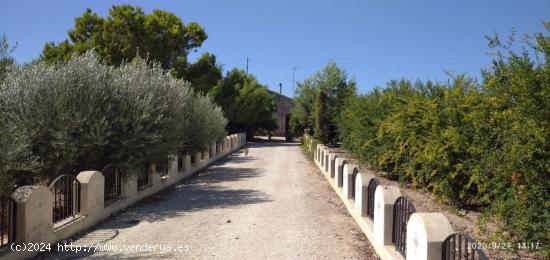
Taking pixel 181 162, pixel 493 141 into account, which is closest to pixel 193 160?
pixel 181 162

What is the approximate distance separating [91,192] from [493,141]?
7035 millimetres

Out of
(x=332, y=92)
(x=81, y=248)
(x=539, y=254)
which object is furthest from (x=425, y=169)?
(x=332, y=92)

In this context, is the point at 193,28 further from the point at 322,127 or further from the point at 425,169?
the point at 425,169

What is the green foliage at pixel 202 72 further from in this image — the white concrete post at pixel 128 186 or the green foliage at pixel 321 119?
the white concrete post at pixel 128 186

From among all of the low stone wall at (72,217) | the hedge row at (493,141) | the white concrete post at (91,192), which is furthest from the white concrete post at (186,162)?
the white concrete post at (91,192)

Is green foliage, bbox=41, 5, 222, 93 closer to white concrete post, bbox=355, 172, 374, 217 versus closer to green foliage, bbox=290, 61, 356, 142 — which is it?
green foliage, bbox=290, 61, 356, 142

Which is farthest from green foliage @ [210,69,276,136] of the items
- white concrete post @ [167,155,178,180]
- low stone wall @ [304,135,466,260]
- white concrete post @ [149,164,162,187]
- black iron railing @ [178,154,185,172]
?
low stone wall @ [304,135,466,260]

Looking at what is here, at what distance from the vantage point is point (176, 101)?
44.8 feet

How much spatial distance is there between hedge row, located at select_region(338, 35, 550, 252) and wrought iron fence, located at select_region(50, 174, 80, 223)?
665cm

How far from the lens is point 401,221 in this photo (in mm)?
6316

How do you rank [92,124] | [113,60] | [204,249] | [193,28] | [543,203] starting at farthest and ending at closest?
[193,28] → [113,60] → [92,124] → [204,249] → [543,203]

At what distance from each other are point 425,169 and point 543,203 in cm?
470

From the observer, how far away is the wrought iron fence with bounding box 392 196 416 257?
6.14m

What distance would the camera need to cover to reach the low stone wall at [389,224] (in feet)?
15.6
